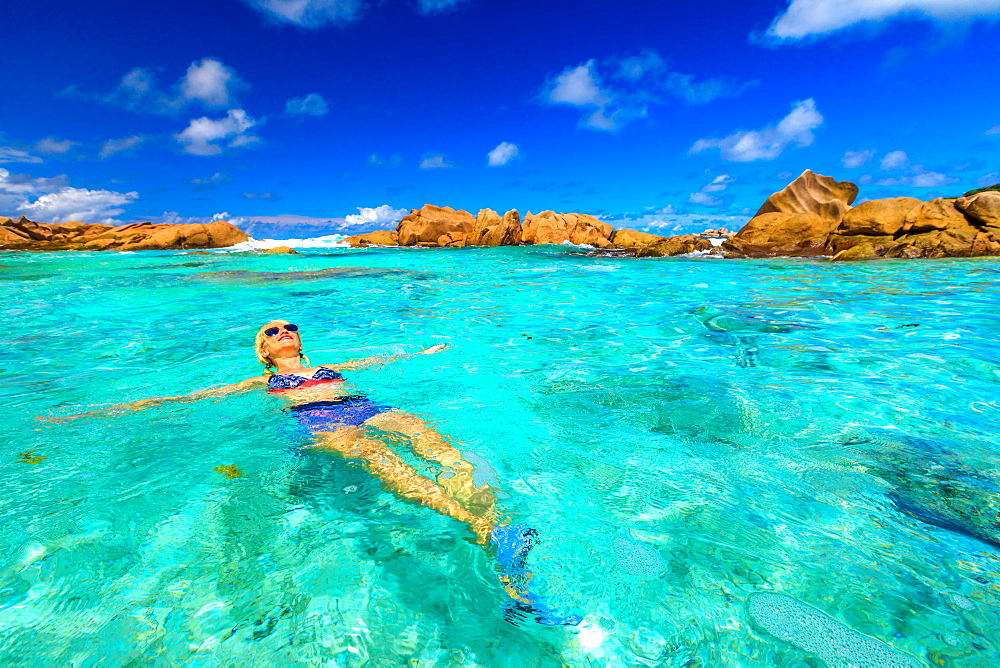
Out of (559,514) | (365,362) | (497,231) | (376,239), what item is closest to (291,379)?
(365,362)

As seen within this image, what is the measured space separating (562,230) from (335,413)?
4329 cm

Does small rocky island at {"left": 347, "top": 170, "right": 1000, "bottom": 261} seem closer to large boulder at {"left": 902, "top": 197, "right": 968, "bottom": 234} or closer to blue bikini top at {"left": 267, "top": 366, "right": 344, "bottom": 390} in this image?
large boulder at {"left": 902, "top": 197, "right": 968, "bottom": 234}

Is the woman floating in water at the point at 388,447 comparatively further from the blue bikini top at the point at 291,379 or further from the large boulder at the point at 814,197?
the large boulder at the point at 814,197

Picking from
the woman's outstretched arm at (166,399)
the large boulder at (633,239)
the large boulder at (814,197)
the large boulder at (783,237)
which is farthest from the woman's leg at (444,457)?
the large boulder at (814,197)

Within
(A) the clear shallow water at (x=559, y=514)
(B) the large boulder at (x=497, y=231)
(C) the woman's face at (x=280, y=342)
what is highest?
(B) the large boulder at (x=497, y=231)

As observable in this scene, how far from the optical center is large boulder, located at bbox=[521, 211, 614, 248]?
1702 inches

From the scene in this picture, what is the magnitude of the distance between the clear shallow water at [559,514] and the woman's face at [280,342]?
0.51 metres

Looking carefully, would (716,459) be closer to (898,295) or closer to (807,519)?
(807,519)

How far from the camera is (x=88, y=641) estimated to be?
1886 mm

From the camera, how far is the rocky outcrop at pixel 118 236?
44.3 metres

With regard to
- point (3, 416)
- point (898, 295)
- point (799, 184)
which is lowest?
point (3, 416)

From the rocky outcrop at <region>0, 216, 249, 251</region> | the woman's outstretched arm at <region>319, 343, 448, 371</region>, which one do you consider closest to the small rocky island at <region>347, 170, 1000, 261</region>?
the woman's outstretched arm at <region>319, 343, 448, 371</region>

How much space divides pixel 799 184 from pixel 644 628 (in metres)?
34.5

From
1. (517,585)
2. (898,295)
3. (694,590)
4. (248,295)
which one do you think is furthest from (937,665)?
(248,295)
